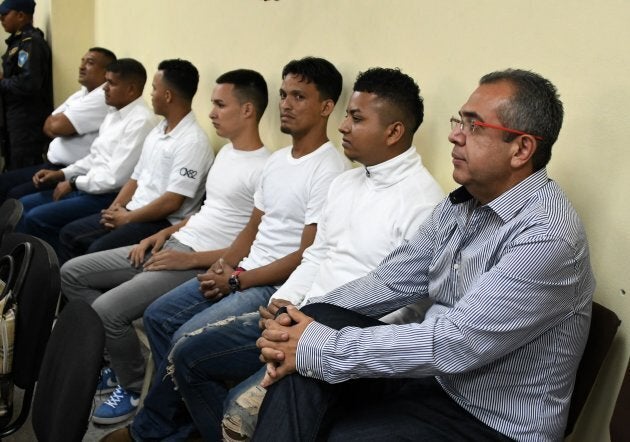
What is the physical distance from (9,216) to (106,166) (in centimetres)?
137

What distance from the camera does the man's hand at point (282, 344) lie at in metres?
1.41

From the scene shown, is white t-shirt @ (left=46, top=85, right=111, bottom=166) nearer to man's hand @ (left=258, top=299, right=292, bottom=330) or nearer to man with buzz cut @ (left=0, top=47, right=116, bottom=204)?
man with buzz cut @ (left=0, top=47, right=116, bottom=204)

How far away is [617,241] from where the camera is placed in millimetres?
1451

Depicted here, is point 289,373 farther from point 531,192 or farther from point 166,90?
point 166,90

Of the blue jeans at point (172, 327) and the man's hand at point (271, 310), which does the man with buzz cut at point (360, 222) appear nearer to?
the man's hand at point (271, 310)

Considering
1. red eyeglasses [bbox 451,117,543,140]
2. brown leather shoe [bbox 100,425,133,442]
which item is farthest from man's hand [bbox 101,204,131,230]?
red eyeglasses [bbox 451,117,543,140]

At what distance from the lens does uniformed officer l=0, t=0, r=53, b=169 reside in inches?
188

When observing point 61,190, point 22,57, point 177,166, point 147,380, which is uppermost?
point 22,57

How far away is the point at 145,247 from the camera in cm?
268

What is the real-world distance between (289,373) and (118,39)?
12.8 feet

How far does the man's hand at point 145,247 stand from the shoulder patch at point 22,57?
2882 mm

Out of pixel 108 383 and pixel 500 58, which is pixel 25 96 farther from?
pixel 500 58

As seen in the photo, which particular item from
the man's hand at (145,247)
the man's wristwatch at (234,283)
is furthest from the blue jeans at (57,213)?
the man's wristwatch at (234,283)

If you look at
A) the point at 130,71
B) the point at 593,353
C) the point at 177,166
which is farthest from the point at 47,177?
the point at 593,353
